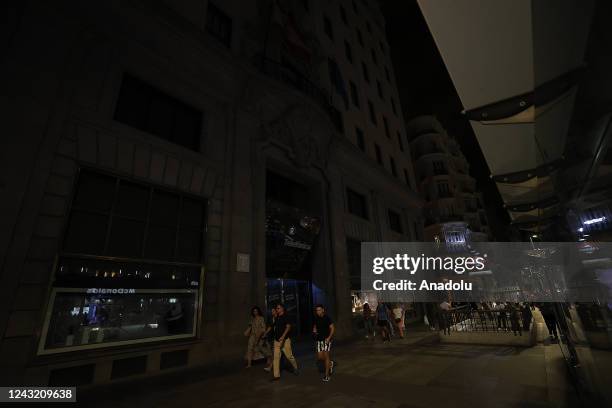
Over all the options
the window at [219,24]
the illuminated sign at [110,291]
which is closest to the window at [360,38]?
the window at [219,24]

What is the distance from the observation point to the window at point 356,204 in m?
18.0

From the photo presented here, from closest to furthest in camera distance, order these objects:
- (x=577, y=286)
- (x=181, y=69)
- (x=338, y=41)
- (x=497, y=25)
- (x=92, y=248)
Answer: (x=577, y=286), (x=497, y=25), (x=92, y=248), (x=181, y=69), (x=338, y=41)

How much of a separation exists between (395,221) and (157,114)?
1876 cm

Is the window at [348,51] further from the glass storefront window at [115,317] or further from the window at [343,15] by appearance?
the glass storefront window at [115,317]

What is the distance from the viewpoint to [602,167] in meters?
1.48

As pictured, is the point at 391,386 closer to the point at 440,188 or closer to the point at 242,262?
the point at 242,262

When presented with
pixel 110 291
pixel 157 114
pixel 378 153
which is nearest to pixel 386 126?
pixel 378 153

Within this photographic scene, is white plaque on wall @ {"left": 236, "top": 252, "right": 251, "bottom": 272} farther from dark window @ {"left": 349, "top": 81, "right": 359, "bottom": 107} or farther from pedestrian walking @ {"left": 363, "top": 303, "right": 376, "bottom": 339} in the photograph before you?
dark window @ {"left": 349, "top": 81, "right": 359, "bottom": 107}

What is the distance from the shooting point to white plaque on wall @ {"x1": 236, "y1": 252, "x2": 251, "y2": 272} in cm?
973

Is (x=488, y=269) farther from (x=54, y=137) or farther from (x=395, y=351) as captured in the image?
(x=54, y=137)

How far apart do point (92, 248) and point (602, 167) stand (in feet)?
28.8

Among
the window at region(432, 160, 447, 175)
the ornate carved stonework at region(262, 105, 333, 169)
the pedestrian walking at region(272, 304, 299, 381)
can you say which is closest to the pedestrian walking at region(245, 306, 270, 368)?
the pedestrian walking at region(272, 304, 299, 381)

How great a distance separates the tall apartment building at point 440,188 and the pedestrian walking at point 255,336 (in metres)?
34.9

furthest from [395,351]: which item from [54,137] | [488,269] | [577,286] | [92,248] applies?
[488,269]
